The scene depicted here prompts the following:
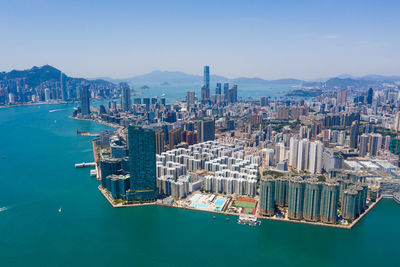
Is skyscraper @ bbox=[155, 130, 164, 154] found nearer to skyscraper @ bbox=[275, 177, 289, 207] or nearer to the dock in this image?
the dock

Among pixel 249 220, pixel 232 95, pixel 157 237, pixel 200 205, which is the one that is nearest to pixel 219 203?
pixel 200 205

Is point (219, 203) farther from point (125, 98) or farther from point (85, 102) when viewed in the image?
point (125, 98)

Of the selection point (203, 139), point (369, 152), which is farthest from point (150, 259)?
point (369, 152)

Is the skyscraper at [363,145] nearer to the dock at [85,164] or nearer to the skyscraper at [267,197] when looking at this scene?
the skyscraper at [267,197]

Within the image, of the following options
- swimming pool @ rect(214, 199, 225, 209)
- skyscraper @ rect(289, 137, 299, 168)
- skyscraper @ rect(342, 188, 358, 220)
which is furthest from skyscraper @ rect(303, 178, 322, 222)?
skyscraper @ rect(289, 137, 299, 168)

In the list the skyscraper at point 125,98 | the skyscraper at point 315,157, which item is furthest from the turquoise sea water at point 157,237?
the skyscraper at point 125,98
